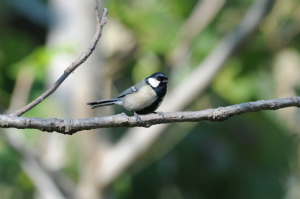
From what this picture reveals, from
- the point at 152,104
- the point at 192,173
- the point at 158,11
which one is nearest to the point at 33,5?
the point at 158,11

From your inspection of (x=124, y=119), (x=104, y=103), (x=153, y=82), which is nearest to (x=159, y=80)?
(x=153, y=82)

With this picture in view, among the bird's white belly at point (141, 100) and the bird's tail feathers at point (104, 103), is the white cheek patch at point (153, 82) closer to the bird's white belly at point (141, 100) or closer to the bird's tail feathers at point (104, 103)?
the bird's white belly at point (141, 100)

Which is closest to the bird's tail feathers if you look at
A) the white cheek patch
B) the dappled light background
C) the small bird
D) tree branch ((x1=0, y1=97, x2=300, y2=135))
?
the small bird

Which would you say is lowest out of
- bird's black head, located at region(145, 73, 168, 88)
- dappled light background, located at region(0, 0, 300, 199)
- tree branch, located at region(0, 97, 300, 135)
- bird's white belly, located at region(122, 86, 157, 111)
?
tree branch, located at region(0, 97, 300, 135)

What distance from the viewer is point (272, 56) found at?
457cm

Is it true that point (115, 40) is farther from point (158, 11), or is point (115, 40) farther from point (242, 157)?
point (242, 157)

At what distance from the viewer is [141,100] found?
2.22 m

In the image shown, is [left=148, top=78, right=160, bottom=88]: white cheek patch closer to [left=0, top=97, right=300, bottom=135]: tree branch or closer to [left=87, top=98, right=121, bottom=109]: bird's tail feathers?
[left=87, top=98, right=121, bottom=109]: bird's tail feathers

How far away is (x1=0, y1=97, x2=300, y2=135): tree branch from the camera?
1.33 metres

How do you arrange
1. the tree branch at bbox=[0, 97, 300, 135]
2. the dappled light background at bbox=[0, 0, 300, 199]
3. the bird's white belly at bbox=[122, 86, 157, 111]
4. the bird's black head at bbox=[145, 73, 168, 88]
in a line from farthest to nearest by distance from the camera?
1. the dappled light background at bbox=[0, 0, 300, 199]
2. the bird's black head at bbox=[145, 73, 168, 88]
3. the bird's white belly at bbox=[122, 86, 157, 111]
4. the tree branch at bbox=[0, 97, 300, 135]

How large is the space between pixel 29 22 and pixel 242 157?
12.9 ft

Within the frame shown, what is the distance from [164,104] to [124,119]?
2260mm

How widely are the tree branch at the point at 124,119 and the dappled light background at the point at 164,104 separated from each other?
6.75 ft

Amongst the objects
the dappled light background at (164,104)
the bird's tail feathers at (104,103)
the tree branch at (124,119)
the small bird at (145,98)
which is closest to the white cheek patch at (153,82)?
the small bird at (145,98)
